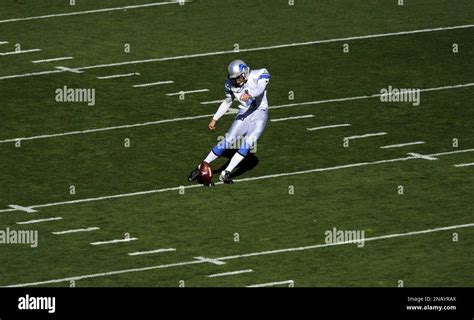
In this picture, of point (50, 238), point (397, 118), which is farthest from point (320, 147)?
point (50, 238)

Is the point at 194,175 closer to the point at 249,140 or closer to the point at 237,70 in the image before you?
the point at 249,140

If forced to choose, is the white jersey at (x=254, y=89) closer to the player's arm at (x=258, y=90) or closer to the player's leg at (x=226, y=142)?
the player's arm at (x=258, y=90)

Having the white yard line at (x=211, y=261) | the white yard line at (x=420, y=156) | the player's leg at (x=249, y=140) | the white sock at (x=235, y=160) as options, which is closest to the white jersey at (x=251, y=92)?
the player's leg at (x=249, y=140)

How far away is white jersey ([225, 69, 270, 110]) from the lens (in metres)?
25.7

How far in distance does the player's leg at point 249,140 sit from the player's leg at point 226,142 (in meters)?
0.14

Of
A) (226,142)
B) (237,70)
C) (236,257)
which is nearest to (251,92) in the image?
(237,70)

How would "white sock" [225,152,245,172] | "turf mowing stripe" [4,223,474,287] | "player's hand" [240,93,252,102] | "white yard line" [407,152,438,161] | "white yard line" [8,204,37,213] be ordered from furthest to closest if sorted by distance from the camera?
"white yard line" [407,152,438,161] → "white sock" [225,152,245,172] → "player's hand" [240,93,252,102] → "white yard line" [8,204,37,213] → "turf mowing stripe" [4,223,474,287]

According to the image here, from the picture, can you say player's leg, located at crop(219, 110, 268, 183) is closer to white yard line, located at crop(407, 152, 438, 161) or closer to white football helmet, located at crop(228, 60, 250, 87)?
white football helmet, located at crop(228, 60, 250, 87)

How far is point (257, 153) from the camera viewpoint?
27.3 m

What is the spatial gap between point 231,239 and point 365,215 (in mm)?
2266

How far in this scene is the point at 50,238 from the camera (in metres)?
23.1

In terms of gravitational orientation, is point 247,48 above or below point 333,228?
above

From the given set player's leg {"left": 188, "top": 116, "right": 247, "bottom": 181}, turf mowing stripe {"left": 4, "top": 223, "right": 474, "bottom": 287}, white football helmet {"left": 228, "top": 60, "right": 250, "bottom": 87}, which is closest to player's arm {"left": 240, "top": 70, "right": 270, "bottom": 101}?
white football helmet {"left": 228, "top": 60, "right": 250, "bottom": 87}
